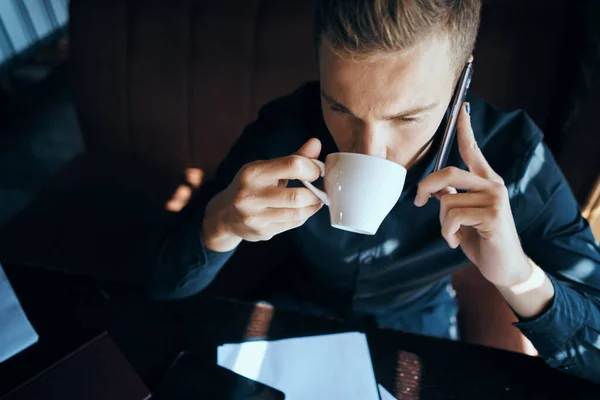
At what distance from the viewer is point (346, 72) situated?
0.73m

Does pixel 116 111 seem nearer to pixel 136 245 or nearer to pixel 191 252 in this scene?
pixel 136 245

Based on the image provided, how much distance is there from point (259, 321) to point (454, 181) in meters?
0.47

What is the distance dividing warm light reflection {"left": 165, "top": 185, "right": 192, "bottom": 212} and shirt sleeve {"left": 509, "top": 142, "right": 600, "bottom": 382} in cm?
112

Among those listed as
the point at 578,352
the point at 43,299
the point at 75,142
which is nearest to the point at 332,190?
the point at 578,352

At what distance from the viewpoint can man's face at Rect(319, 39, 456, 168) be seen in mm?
713

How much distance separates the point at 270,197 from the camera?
71 centimetres

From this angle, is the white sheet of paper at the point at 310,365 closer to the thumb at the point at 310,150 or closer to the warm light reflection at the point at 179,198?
the thumb at the point at 310,150

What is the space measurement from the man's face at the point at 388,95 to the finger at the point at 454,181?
4.2 inches

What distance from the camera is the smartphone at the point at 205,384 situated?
798 mm

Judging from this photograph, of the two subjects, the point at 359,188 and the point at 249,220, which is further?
the point at 249,220

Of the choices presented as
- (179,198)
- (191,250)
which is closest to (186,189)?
(179,198)

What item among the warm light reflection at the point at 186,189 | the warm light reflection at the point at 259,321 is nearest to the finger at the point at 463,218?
the warm light reflection at the point at 259,321

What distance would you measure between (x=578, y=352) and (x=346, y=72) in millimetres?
656

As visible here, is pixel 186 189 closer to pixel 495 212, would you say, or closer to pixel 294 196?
pixel 294 196
